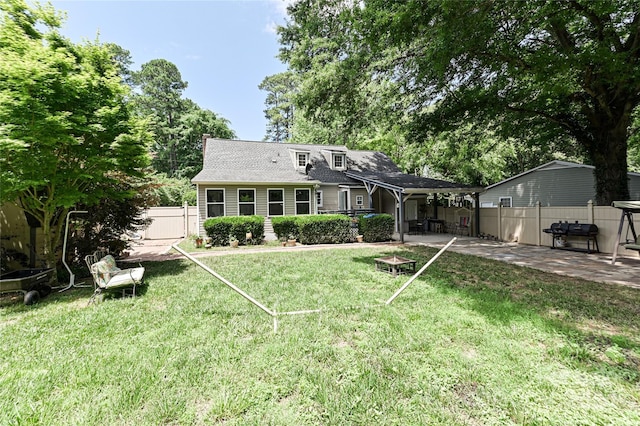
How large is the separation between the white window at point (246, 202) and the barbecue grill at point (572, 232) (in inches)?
520

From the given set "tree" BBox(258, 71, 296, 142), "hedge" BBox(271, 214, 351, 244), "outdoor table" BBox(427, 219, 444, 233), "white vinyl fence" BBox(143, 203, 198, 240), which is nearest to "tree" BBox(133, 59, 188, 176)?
"tree" BBox(258, 71, 296, 142)

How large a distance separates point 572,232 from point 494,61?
259 inches

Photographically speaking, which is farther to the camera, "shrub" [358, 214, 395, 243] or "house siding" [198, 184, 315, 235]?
"house siding" [198, 184, 315, 235]

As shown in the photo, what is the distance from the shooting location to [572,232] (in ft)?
31.5

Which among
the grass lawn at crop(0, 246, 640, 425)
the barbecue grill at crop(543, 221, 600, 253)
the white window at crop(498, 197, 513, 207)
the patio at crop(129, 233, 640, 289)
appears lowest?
the patio at crop(129, 233, 640, 289)

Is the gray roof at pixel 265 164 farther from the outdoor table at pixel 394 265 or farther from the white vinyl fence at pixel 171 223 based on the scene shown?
the outdoor table at pixel 394 265

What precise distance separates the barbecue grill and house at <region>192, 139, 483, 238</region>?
433cm

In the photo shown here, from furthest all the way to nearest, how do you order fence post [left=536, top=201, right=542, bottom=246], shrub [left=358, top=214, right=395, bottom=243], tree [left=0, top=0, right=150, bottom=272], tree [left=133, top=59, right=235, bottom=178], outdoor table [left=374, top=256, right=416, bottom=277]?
tree [left=133, top=59, right=235, bottom=178] < shrub [left=358, top=214, right=395, bottom=243] < fence post [left=536, top=201, right=542, bottom=246] < outdoor table [left=374, top=256, right=416, bottom=277] < tree [left=0, top=0, right=150, bottom=272]

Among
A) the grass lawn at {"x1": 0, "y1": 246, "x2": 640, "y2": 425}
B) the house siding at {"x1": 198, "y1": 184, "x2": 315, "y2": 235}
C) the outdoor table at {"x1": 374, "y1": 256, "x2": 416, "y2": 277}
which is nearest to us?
the grass lawn at {"x1": 0, "y1": 246, "x2": 640, "y2": 425}

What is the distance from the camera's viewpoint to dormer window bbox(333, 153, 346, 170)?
19.0m

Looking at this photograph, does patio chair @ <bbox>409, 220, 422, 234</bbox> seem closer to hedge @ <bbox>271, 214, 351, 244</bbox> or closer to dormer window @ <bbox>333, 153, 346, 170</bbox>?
hedge @ <bbox>271, 214, 351, 244</bbox>

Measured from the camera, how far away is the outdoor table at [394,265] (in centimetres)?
685

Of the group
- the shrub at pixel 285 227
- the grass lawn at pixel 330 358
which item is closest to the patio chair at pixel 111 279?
the grass lawn at pixel 330 358

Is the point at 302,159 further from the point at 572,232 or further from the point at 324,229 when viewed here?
the point at 572,232
